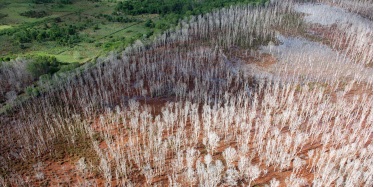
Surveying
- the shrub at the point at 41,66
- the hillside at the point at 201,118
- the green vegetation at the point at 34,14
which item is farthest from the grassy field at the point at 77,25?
the hillside at the point at 201,118

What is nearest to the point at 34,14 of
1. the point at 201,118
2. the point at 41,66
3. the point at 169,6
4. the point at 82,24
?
the point at 82,24

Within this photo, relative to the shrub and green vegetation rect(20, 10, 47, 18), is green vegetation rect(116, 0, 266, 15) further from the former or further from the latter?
the shrub

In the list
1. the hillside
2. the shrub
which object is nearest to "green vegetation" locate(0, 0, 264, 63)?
the shrub

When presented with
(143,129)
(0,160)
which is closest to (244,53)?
(143,129)

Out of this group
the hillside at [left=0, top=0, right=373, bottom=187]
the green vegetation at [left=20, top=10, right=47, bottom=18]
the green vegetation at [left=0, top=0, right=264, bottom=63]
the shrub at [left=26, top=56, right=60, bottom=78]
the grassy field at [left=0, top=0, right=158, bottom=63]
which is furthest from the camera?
the green vegetation at [left=20, top=10, right=47, bottom=18]

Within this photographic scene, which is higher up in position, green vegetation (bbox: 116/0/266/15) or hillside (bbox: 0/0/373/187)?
green vegetation (bbox: 116/0/266/15)

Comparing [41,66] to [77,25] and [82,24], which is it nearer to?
[77,25]
